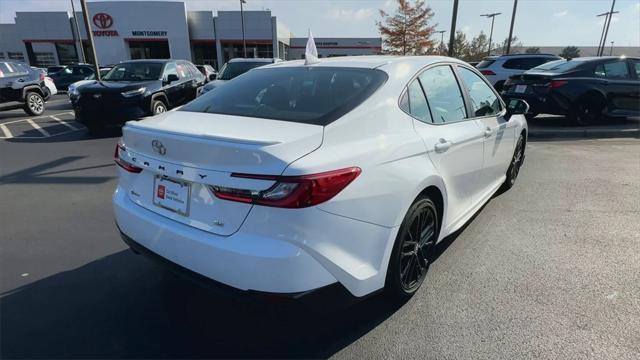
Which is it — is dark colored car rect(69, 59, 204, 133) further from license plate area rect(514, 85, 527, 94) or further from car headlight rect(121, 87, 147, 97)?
license plate area rect(514, 85, 527, 94)

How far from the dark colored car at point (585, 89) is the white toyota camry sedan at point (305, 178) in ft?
23.3

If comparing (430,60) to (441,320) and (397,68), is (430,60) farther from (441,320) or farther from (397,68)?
(441,320)

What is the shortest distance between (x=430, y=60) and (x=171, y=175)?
86.7 inches

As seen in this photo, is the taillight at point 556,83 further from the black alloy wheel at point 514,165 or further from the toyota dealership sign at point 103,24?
the toyota dealership sign at point 103,24

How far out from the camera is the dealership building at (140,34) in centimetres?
4128

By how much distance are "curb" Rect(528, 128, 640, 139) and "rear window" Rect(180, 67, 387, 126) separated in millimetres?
7712

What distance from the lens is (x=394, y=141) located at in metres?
2.30

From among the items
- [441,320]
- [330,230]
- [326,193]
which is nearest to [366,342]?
[441,320]

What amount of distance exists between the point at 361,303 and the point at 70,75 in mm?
25219

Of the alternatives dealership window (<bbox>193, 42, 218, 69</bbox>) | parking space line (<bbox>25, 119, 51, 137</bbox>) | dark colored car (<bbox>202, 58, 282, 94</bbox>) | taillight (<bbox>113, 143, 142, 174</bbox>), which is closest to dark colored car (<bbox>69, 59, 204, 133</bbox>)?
parking space line (<bbox>25, 119, 51, 137</bbox>)

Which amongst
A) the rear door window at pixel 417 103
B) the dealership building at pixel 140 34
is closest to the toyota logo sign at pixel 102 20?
the dealership building at pixel 140 34

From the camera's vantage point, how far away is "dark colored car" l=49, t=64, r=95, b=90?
71.3 ft

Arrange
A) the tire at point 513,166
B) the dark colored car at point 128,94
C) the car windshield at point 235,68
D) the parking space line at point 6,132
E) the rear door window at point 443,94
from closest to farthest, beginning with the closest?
the rear door window at point 443,94 → the tire at point 513,166 → the dark colored car at point 128,94 → the parking space line at point 6,132 → the car windshield at point 235,68

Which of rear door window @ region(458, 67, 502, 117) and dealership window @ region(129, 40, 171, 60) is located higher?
dealership window @ region(129, 40, 171, 60)
